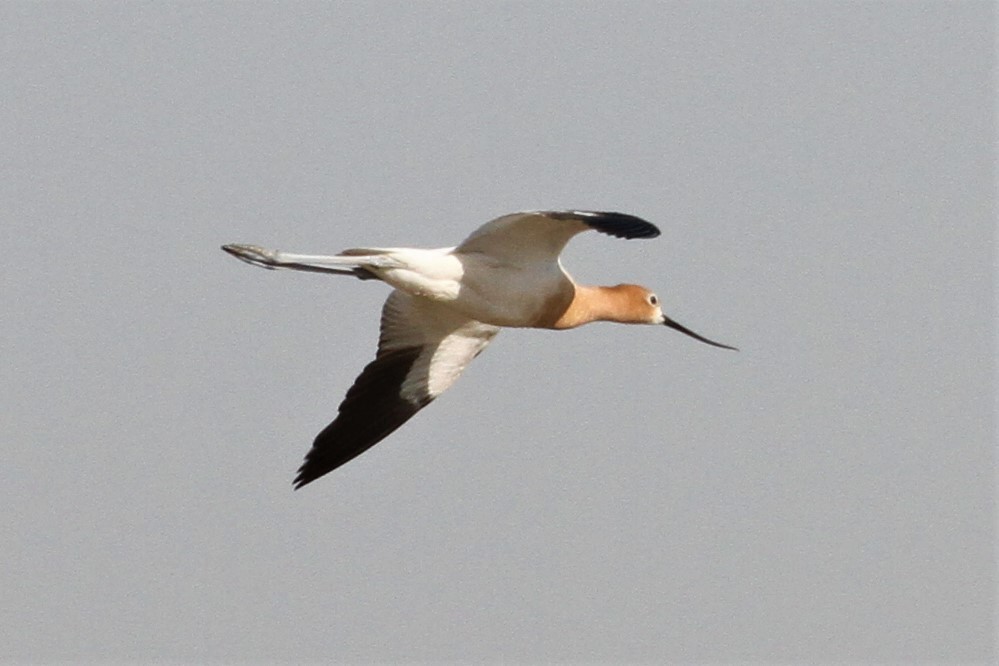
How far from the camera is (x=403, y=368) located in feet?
41.3

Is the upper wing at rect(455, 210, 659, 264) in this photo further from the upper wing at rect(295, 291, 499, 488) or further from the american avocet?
the upper wing at rect(295, 291, 499, 488)

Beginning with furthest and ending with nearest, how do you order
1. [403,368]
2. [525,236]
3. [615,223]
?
[403,368] < [525,236] < [615,223]

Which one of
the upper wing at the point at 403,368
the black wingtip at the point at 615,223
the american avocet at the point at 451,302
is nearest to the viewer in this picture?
the black wingtip at the point at 615,223

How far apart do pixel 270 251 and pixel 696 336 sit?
11.3 ft

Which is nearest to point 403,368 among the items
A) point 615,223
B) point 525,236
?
point 525,236

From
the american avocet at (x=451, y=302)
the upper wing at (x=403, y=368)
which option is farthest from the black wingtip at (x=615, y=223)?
the upper wing at (x=403, y=368)

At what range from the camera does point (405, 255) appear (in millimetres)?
10672

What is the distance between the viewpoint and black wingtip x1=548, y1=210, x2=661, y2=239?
984 cm

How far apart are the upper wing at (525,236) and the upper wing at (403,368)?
1509 mm

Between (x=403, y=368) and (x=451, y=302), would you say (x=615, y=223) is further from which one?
(x=403, y=368)

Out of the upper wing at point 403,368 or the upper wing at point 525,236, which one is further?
the upper wing at point 403,368

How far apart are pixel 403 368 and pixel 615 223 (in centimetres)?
305

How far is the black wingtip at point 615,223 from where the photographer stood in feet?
32.3

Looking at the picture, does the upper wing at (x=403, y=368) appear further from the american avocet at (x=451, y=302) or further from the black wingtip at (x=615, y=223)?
the black wingtip at (x=615, y=223)
